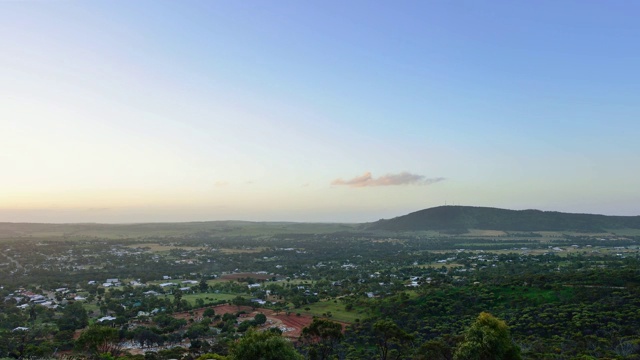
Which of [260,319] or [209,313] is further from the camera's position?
[209,313]

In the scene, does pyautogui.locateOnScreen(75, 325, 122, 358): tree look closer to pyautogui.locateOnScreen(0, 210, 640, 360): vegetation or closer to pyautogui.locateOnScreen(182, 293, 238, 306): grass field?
pyautogui.locateOnScreen(0, 210, 640, 360): vegetation

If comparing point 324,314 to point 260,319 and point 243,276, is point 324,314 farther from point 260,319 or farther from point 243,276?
point 243,276

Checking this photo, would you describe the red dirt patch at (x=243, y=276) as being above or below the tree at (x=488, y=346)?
below

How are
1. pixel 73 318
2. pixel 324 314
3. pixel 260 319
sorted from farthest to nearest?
1. pixel 324 314
2. pixel 260 319
3. pixel 73 318

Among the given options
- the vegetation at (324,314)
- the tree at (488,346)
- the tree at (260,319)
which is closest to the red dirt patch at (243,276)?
the vegetation at (324,314)

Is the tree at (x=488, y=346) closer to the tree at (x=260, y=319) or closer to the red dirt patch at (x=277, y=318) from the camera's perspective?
the red dirt patch at (x=277, y=318)

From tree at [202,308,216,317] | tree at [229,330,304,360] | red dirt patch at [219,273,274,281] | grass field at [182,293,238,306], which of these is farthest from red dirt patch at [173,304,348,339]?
red dirt patch at [219,273,274,281]

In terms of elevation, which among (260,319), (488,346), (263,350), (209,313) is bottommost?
(209,313)

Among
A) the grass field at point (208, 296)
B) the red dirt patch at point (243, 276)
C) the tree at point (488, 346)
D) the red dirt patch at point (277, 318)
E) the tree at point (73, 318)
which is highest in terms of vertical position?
the tree at point (488, 346)

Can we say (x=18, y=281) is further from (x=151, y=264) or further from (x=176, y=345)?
(x=176, y=345)

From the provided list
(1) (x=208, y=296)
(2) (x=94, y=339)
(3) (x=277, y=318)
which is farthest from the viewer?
(1) (x=208, y=296)

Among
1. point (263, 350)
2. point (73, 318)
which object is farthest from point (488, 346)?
point (73, 318)
